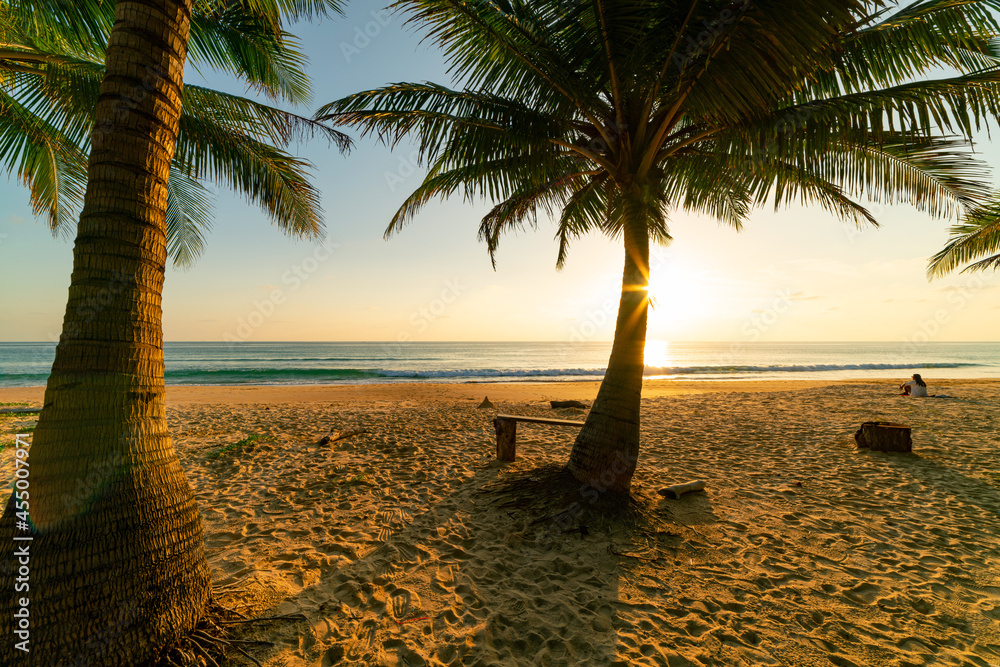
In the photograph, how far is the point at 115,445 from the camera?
2.12 m

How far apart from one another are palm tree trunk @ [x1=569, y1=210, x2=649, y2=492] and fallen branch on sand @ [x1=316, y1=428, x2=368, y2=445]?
18.1 feet

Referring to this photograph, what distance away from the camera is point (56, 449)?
2029mm

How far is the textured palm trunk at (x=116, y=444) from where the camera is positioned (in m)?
1.96

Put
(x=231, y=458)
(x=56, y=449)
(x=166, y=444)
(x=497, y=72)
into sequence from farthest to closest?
(x=231, y=458) → (x=497, y=72) → (x=166, y=444) → (x=56, y=449)

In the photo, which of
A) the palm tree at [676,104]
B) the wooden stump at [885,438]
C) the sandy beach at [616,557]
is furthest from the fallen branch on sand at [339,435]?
the wooden stump at [885,438]

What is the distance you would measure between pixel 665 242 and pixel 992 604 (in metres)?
6.27

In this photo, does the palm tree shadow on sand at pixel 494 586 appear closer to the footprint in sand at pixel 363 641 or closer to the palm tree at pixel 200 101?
the footprint in sand at pixel 363 641

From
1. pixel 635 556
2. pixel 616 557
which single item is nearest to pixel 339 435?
pixel 616 557

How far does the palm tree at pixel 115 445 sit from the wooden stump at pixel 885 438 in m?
9.51

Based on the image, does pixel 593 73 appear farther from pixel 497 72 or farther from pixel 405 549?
pixel 405 549

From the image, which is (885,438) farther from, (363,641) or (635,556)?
(363,641)

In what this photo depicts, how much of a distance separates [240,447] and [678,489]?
744cm

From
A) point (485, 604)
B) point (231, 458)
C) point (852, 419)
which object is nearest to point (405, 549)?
point (485, 604)
